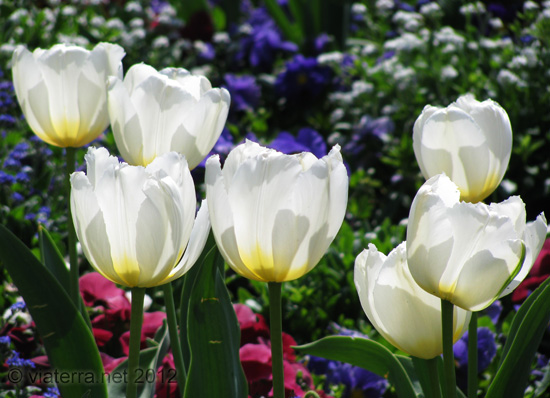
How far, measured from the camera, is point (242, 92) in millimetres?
3814

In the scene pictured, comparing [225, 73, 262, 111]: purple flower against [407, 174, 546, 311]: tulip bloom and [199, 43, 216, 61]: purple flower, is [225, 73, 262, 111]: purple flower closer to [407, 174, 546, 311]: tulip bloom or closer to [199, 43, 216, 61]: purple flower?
[199, 43, 216, 61]: purple flower

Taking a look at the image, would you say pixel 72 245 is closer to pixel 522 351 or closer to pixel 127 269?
pixel 127 269

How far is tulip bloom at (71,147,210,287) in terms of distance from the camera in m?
0.88

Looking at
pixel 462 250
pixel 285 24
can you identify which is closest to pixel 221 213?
pixel 462 250

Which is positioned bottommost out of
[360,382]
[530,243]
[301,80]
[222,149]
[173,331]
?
[301,80]

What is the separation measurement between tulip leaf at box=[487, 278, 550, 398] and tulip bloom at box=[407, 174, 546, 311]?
0.18 metres

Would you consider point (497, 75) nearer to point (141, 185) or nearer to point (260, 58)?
point (260, 58)

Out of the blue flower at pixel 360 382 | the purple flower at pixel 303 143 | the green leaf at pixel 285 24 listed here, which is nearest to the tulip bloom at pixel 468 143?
the blue flower at pixel 360 382

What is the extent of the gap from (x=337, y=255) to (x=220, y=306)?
3.69 ft

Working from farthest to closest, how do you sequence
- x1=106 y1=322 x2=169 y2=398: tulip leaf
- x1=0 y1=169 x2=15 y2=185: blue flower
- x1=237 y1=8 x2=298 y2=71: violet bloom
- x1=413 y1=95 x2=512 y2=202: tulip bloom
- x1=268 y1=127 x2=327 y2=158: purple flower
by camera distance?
x1=237 y1=8 x2=298 y2=71: violet bloom
x1=268 y1=127 x2=327 y2=158: purple flower
x1=0 y1=169 x2=15 y2=185: blue flower
x1=106 y1=322 x2=169 y2=398: tulip leaf
x1=413 y1=95 x2=512 y2=202: tulip bloom

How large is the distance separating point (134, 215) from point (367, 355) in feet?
1.28

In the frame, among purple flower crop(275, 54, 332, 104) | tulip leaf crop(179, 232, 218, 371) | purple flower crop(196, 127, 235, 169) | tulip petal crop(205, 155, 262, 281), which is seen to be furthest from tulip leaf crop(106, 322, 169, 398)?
purple flower crop(275, 54, 332, 104)

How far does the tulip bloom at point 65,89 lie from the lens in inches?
50.1

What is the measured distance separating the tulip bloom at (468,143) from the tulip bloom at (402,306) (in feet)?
0.84
